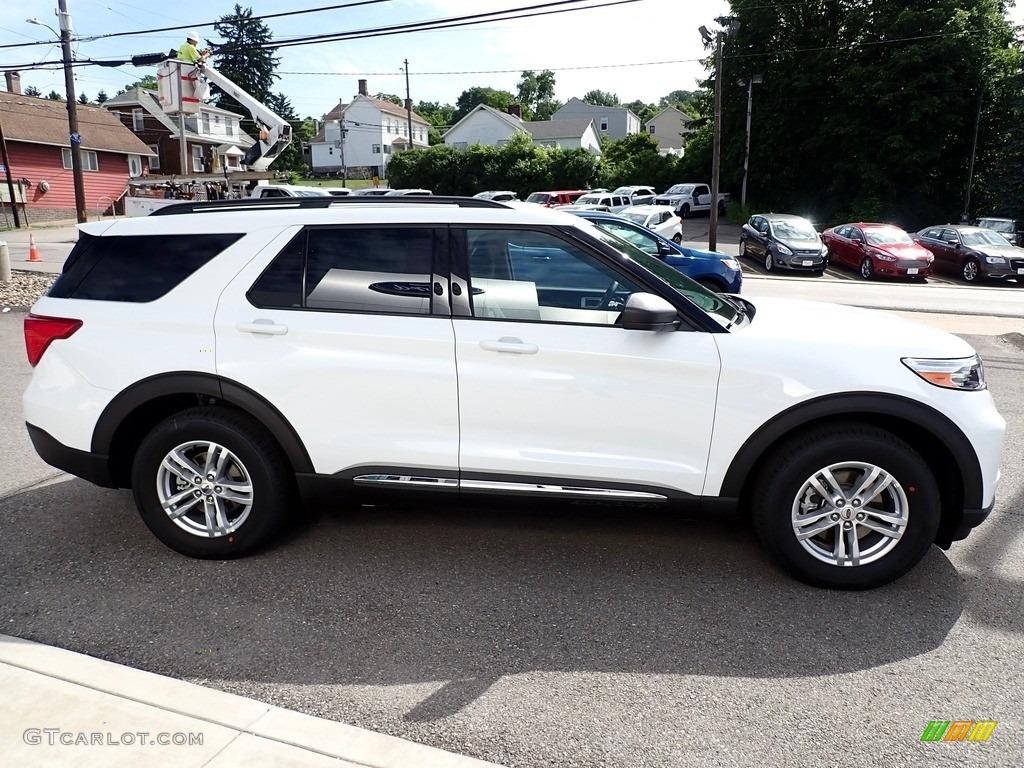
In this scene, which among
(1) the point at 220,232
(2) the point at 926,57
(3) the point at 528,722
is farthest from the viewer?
(2) the point at 926,57

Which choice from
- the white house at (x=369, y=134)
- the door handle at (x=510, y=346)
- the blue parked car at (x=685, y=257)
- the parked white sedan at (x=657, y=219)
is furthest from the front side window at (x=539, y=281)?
the white house at (x=369, y=134)

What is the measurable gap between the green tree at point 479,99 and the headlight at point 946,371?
110m

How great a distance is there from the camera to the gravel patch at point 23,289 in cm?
1262

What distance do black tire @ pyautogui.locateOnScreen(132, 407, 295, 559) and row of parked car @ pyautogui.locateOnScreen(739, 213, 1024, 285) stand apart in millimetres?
19741

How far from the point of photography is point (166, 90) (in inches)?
778

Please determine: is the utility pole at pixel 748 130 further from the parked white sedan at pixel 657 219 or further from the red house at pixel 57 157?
the red house at pixel 57 157

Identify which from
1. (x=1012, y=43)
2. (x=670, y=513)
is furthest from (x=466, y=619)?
(x=1012, y=43)

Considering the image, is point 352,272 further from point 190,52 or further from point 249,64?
point 249,64

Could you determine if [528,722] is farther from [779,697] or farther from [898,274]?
[898,274]

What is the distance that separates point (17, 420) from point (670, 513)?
214 inches

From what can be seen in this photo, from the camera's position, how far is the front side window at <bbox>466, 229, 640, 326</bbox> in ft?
11.9

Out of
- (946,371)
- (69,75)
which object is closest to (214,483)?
(946,371)

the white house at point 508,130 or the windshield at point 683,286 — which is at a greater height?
the white house at point 508,130

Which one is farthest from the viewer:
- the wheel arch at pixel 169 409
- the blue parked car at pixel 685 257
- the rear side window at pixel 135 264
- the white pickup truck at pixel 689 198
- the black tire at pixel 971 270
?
the white pickup truck at pixel 689 198
